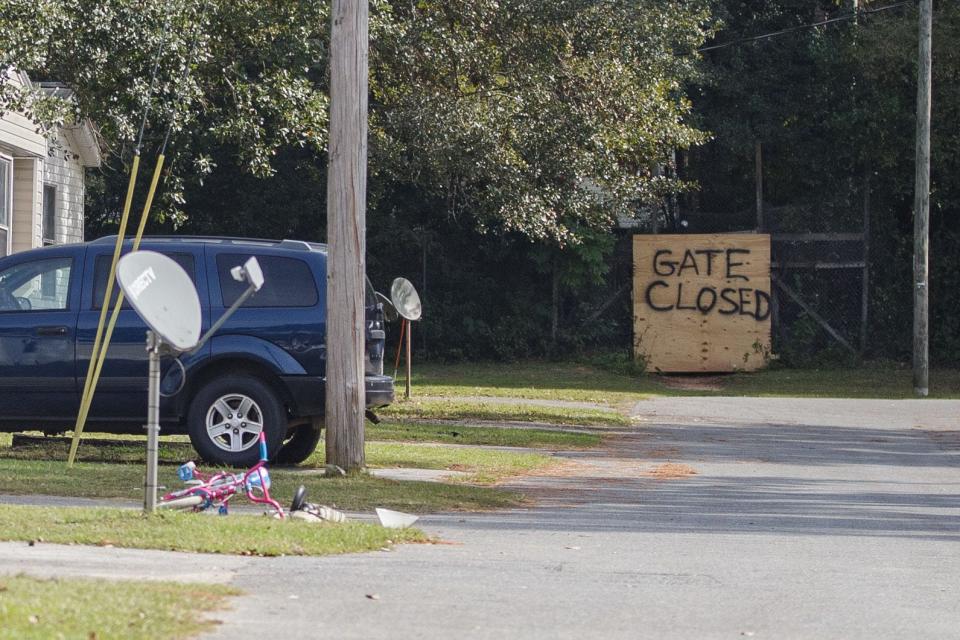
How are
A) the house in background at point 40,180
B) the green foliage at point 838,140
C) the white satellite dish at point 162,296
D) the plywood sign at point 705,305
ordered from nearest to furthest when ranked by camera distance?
the white satellite dish at point 162,296 → the house in background at point 40,180 → the green foliage at point 838,140 → the plywood sign at point 705,305

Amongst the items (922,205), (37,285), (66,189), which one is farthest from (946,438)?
(66,189)

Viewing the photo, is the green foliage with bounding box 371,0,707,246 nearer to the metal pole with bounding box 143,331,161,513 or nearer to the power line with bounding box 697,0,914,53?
the power line with bounding box 697,0,914,53

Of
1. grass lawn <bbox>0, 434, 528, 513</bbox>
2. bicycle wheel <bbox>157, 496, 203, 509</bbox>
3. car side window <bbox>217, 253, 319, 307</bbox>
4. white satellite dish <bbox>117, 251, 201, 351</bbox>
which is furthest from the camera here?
car side window <bbox>217, 253, 319, 307</bbox>

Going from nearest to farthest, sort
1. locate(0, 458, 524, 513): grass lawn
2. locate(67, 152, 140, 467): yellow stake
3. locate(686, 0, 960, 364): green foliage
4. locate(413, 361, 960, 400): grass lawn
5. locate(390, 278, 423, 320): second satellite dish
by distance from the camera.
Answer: locate(0, 458, 524, 513): grass lawn, locate(67, 152, 140, 467): yellow stake, locate(390, 278, 423, 320): second satellite dish, locate(413, 361, 960, 400): grass lawn, locate(686, 0, 960, 364): green foliage

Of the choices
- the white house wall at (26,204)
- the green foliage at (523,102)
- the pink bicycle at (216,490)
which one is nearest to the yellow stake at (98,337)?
the pink bicycle at (216,490)

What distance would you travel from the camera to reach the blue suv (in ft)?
40.0

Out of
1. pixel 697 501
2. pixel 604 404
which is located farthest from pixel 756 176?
pixel 697 501

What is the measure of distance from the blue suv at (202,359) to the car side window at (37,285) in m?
0.01

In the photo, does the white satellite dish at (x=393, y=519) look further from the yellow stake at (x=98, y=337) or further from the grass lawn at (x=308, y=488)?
the yellow stake at (x=98, y=337)

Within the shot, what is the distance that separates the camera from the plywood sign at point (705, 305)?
2836cm

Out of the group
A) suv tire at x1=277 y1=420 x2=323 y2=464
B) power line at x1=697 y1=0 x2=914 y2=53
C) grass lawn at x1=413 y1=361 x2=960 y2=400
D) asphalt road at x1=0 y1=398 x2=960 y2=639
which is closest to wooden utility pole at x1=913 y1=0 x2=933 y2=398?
grass lawn at x1=413 y1=361 x2=960 y2=400

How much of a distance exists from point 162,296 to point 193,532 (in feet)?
4.48

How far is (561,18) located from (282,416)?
425 inches

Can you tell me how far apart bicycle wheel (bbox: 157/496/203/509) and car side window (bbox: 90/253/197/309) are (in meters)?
3.80
